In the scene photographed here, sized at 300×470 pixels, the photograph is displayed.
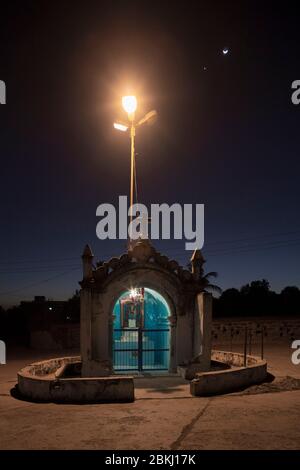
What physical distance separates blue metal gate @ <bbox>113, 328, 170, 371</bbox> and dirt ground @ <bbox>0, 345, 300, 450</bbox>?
2.86 metres

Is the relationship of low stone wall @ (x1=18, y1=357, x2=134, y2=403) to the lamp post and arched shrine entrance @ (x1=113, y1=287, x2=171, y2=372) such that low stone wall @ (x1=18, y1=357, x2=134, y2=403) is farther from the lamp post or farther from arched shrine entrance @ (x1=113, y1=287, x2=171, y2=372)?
the lamp post

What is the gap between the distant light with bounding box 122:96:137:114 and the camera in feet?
53.8

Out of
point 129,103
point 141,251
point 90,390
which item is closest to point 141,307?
point 141,251

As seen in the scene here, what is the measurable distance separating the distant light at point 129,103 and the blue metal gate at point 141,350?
865 cm

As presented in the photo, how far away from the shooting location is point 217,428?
7.44 metres

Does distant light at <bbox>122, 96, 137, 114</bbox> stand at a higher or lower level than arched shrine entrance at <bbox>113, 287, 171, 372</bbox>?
higher

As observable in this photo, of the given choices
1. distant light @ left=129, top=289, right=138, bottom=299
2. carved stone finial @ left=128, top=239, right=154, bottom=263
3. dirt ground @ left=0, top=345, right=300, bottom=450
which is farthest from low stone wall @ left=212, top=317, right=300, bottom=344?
dirt ground @ left=0, top=345, right=300, bottom=450

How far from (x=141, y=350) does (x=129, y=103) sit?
31.3ft

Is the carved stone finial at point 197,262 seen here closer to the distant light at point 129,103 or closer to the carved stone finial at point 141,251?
the carved stone finial at point 141,251

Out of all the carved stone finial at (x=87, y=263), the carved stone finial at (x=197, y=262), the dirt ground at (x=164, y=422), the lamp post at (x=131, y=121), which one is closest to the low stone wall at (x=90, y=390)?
the dirt ground at (x=164, y=422)

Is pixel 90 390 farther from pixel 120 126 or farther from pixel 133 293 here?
pixel 120 126

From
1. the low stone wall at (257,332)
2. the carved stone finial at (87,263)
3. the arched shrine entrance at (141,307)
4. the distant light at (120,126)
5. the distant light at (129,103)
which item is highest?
the distant light at (129,103)

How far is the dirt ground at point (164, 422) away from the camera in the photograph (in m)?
6.73
